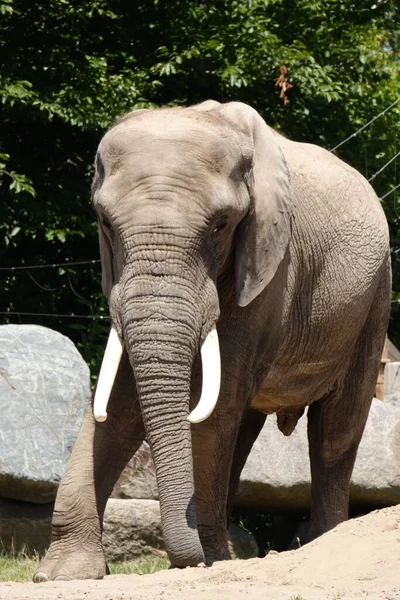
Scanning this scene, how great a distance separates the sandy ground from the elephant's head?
0.32 meters

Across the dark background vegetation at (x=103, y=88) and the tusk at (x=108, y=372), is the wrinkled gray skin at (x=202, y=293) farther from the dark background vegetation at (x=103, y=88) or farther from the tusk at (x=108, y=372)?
the dark background vegetation at (x=103, y=88)

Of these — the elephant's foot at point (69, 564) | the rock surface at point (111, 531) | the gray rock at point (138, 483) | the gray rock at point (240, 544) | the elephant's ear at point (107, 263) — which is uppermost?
the elephant's ear at point (107, 263)

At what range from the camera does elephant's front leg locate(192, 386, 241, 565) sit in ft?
23.7

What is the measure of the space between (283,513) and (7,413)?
269 cm

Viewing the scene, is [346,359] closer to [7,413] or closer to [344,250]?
[344,250]

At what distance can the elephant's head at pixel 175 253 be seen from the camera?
21.5 ft

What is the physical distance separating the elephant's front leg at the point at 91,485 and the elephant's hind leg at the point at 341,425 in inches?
93.5

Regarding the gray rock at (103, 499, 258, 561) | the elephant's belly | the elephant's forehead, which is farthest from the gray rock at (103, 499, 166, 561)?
the elephant's forehead

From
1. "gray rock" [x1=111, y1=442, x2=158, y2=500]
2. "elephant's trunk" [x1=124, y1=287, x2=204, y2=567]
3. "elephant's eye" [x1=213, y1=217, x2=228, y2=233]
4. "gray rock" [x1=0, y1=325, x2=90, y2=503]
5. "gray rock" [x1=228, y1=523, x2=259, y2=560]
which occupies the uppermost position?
"elephant's eye" [x1=213, y1=217, x2=228, y2=233]

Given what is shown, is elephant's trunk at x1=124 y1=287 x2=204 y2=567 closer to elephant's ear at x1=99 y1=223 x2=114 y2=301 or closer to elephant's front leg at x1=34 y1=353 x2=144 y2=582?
elephant's ear at x1=99 y1=223 x2=114 y2=301

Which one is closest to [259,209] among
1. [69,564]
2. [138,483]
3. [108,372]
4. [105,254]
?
[105,254]

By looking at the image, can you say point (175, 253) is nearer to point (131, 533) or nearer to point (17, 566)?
point (17, 566)

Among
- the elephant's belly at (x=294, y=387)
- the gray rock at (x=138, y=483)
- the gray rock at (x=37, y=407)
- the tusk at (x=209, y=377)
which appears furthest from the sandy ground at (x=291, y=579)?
the gray rock at (x=138, y=483)

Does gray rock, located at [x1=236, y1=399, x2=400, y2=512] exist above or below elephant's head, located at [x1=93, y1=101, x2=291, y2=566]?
below
